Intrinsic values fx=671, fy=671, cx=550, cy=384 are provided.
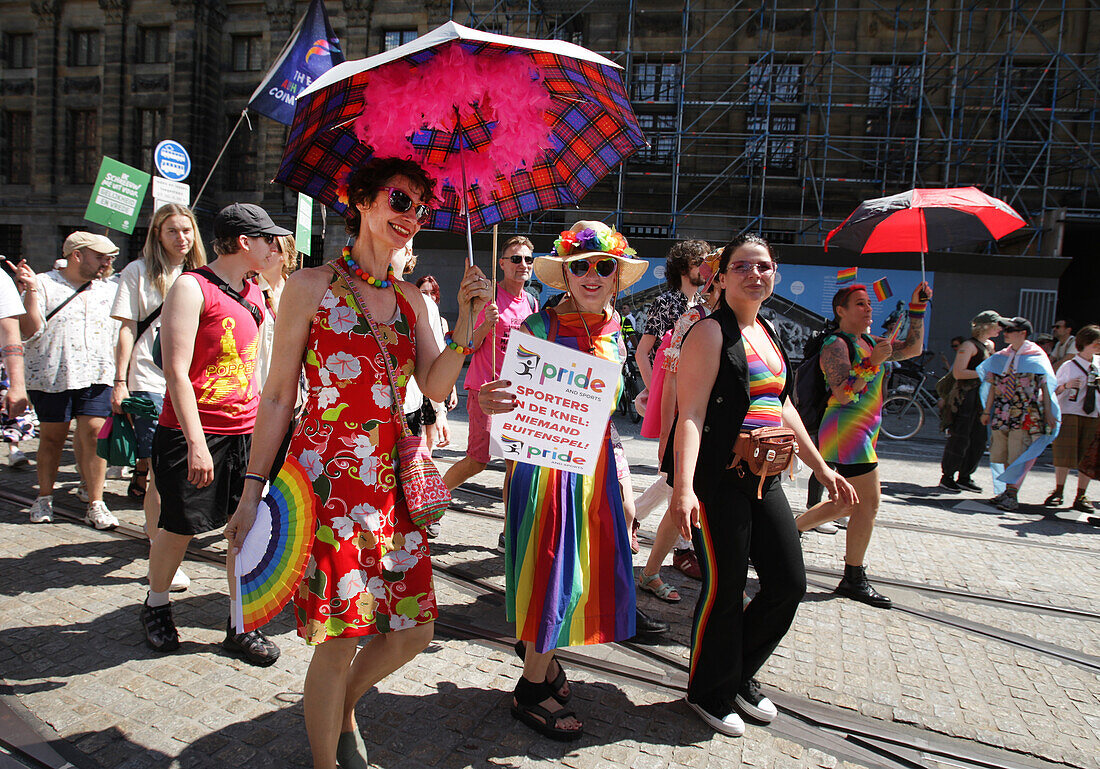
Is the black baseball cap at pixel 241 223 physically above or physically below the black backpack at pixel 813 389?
above

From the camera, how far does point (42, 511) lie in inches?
188

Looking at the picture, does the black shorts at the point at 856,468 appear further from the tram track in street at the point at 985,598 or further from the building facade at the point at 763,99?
the building facade at the point at 763,99

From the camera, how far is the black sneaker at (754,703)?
9.06 feet

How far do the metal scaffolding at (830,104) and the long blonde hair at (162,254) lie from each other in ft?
48.9

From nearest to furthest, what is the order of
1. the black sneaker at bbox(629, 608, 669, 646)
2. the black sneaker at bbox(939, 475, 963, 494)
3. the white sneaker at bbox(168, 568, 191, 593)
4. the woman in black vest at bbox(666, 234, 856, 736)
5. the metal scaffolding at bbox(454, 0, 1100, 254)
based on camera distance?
the woman in black vest at bbox(666, 234, 856, 736) < the black sneaker at bbox(629, 608, 669, 646) < the white sneaker at bbox(168, 568, 191, 593) < the black sneaker at bbox(939, 475, 963, 494) < the metal scaffolding at bbox(454, 0, 1100, 254)

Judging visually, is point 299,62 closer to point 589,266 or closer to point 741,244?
point 589,266

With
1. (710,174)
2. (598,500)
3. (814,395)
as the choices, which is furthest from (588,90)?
(710,174)

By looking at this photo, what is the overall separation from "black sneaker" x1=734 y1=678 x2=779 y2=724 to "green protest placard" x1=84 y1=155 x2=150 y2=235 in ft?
29.9

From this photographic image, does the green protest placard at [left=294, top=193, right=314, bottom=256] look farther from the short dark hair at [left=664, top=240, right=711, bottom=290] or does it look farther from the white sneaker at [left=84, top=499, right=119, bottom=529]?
the short dark hair at [left=664, top=240, right=711, bottom=290]

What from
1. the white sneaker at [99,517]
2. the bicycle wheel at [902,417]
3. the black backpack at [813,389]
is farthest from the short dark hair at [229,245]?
the bicycle wheel at [902,417]

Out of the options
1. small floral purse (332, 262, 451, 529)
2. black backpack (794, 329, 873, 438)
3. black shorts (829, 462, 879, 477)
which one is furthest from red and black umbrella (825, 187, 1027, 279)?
small floral purse (332, 262, 451, 529)

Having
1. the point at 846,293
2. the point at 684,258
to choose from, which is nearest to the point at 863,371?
the point at 846,293

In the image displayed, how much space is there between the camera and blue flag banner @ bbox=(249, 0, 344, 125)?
742 centimetres

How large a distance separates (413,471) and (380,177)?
0.96 m
